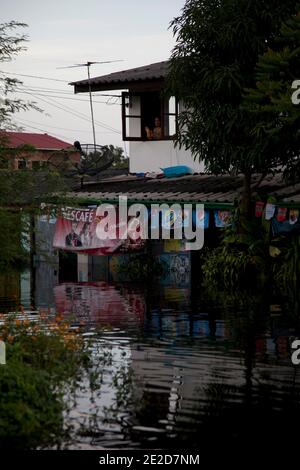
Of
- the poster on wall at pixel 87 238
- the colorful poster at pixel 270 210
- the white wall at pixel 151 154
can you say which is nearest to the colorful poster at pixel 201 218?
the colorful poster at pixel 270 210

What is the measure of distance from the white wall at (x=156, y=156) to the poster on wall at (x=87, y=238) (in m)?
3.35

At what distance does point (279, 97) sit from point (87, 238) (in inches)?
471

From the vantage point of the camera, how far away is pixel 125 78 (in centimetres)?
3372

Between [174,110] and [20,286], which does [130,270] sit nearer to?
[20,286]

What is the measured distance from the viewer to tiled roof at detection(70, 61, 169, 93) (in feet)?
108

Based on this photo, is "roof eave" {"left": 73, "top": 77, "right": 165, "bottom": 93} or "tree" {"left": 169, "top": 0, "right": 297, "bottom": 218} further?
"roof eave" {"left": 73, "top": 77, "right": 165, "bottom": 93}

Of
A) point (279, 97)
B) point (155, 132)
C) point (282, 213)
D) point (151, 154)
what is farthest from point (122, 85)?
point (279, 97)

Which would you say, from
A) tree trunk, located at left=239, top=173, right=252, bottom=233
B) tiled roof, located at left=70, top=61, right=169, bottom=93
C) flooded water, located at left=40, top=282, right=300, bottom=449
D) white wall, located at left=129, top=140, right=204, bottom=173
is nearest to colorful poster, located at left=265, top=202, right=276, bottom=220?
tree trunk, located at left=239, top=173, right=252, bottom=233

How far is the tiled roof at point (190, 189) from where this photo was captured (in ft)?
89.5

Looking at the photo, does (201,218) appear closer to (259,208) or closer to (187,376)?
(259,208)

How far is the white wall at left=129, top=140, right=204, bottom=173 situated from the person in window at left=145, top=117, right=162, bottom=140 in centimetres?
14

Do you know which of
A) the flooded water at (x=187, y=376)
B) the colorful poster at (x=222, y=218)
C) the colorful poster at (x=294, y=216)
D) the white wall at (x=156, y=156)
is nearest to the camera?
the flooded water at (x=187, y=376)

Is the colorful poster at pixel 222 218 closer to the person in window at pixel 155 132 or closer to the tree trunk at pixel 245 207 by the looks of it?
the tree trunk at pixel 245 207

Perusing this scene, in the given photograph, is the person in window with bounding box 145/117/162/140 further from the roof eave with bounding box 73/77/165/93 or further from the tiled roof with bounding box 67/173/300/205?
the tiled roof with bounding box 67/173/300/205
